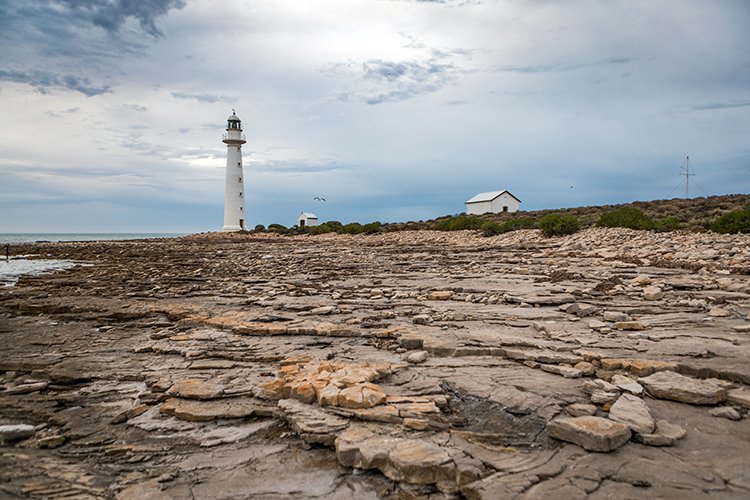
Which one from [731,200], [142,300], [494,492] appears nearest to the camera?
[494,492]

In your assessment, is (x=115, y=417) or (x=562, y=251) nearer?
(x=115, y=417)

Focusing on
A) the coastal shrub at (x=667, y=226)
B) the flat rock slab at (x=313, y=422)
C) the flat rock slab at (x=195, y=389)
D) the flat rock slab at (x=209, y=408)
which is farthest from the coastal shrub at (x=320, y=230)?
the flat rock slab at (x=313, y=422)

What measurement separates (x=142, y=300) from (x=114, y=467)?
29.1 ft

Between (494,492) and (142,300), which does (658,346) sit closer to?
(494,492)

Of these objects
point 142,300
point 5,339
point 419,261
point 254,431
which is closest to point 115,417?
point 254,431

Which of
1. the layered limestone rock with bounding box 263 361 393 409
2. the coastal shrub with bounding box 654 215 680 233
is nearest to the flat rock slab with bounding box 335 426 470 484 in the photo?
the layered limestone rock with bounding box 263 361 393 409

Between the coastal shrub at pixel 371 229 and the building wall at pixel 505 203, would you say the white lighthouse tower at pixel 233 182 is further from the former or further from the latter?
the building wall at pixel 505 203

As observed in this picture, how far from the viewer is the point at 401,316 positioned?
932 cm

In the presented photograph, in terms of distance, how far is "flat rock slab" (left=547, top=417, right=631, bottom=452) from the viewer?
4.08 meters

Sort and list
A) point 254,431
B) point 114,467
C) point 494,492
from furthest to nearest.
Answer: point 254,431
point 114,467
point 494,492

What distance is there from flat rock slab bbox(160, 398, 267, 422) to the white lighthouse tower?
57233 mm

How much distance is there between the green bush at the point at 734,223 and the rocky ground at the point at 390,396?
39.4ft

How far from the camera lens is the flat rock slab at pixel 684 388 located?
4.85 metres

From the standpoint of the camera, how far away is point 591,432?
4.14 metres
